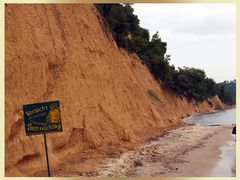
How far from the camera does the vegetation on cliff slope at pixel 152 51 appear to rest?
30531 mm

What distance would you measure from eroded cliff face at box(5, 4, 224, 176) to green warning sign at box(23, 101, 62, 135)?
2374mm

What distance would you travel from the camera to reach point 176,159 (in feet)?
55.7

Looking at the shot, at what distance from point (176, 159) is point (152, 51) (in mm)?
26395

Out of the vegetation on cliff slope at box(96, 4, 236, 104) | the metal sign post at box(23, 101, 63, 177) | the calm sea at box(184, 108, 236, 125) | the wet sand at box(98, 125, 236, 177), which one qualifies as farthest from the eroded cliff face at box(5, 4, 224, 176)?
the calm sea at box(184, 108, 236, 125)

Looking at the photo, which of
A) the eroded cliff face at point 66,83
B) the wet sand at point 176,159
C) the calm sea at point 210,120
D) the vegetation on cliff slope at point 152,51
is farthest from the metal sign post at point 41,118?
the calm sea at point 210,120

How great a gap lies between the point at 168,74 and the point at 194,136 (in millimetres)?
19945

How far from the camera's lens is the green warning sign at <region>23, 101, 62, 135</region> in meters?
10.3

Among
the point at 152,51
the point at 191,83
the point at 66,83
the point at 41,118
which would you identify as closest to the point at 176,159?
the point at 66,83

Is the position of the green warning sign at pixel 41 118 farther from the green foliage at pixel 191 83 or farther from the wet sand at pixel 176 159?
the green foliage at pixel 191 83

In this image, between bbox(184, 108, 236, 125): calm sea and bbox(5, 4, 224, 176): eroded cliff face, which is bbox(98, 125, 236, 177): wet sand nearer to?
bbox(5, 4, 224, 176): eroded cliff face

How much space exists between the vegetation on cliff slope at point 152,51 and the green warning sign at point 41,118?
701 inches

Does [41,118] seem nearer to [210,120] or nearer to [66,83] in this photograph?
[66,83]

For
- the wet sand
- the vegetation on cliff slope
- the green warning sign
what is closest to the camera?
the green warning sign

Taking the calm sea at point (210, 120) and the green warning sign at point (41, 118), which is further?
the calm sea at point (210, 120)
